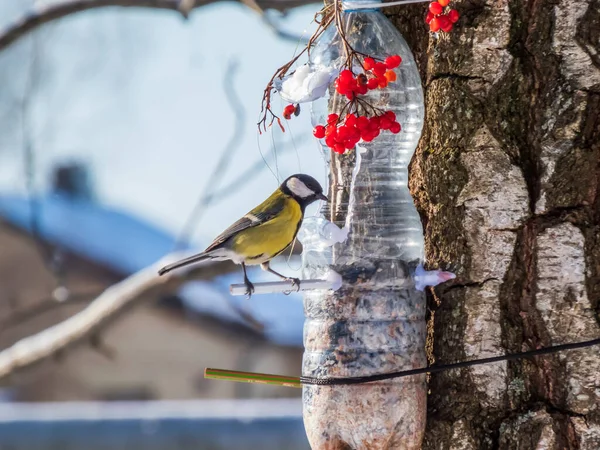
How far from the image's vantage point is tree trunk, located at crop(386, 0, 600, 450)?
233 centimetres

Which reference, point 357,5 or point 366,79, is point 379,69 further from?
point 357,5

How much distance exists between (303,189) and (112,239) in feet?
47.2

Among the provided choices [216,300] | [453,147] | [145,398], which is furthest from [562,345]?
[145,398]

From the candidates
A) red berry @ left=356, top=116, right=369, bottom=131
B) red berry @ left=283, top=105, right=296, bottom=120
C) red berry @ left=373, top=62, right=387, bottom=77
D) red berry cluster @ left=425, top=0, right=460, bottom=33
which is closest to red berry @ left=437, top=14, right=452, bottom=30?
red berry cluster @ left=425, top=0, right=460, bottom=33

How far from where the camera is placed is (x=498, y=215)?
7.91ft

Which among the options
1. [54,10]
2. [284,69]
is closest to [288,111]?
[284,69]

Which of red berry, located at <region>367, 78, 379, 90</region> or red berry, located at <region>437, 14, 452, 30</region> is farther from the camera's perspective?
red berry, located at <region>437, 14, 452, 30</region>

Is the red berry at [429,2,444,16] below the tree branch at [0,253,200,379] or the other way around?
the other way around

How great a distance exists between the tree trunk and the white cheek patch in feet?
1.40

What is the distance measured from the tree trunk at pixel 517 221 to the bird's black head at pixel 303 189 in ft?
1.26

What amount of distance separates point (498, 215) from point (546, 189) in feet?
0.44

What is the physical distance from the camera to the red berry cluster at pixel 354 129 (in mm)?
2314

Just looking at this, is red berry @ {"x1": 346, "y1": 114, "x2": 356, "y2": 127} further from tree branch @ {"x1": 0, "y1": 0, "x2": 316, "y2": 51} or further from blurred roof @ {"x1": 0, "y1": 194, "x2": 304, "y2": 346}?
blurred roof @ {"x1": 0, "y1": 194, "x2": 304, "y2": 346}

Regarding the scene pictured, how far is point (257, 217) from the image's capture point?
121 inches
